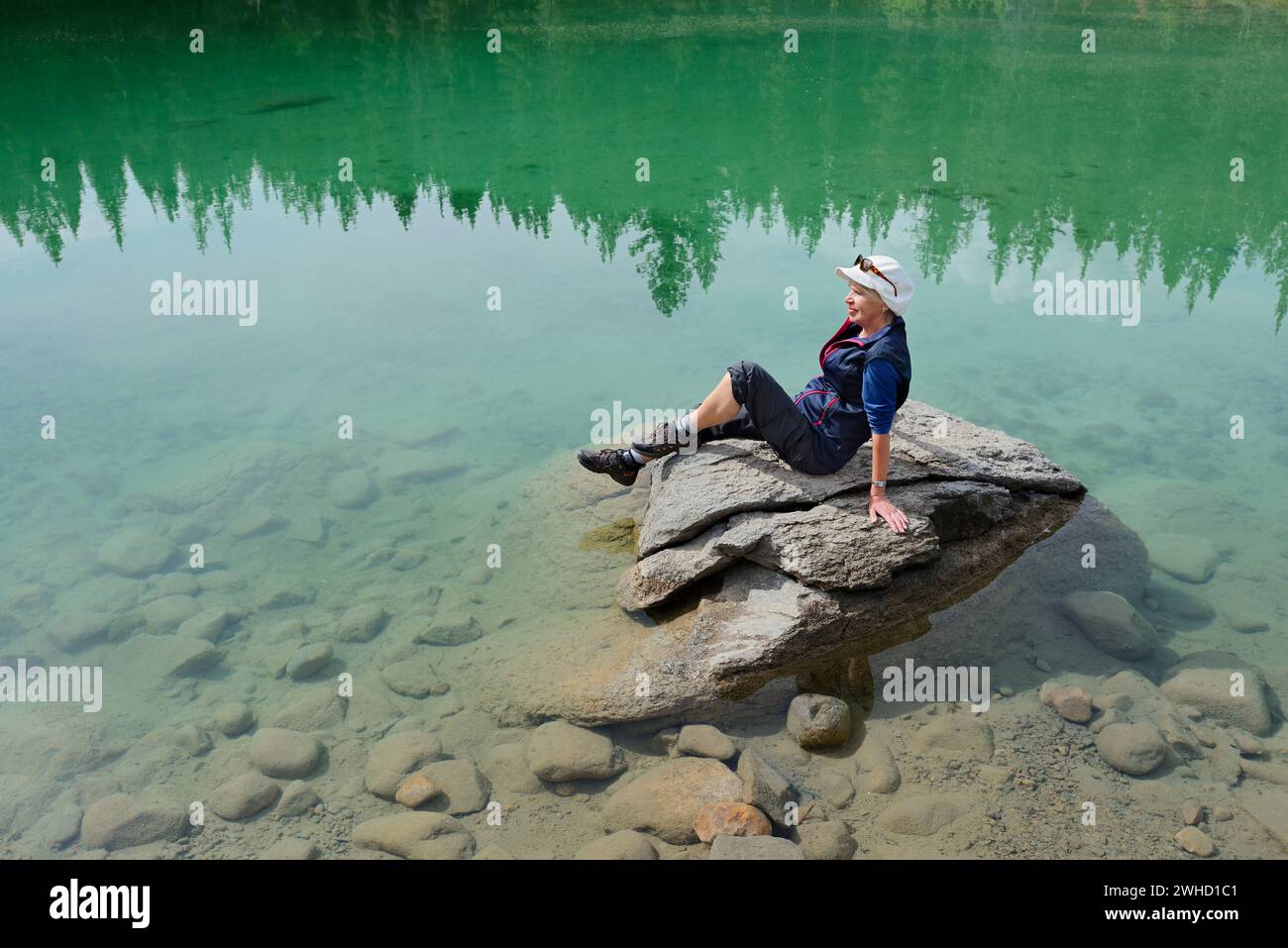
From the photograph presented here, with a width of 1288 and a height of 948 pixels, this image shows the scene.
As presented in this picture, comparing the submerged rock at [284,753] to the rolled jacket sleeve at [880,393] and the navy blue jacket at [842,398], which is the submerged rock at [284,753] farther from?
the rolled jacket sleeve at [880,393]

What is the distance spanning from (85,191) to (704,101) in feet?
48.0

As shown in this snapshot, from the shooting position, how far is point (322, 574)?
8.70m

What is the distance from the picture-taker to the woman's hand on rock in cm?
719

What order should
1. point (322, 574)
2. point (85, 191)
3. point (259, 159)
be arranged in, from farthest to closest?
point (259, 159), point (85, 191), point (322, 574)

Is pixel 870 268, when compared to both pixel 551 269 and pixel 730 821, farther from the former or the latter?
pixel 551 269

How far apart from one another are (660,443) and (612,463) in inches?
21.0

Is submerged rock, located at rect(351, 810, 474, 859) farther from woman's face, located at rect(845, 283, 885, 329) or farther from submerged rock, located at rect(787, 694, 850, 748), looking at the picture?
woman's face, located at rect(845, 283, 885, 329)

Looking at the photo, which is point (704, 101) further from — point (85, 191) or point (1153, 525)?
point (1153, 525)

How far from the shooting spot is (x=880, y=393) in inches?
279

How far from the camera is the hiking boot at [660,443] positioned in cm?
841

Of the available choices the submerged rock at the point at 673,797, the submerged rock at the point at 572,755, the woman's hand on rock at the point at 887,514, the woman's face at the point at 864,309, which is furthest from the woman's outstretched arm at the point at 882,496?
the submerged rock at the point at 572,755

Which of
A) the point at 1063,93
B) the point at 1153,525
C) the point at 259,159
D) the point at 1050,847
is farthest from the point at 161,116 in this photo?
the point at 1050,847

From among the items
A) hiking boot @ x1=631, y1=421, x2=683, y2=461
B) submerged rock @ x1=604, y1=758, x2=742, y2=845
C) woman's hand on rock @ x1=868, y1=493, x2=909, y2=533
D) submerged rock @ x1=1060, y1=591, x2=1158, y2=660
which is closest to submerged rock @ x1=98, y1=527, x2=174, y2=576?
hiking boot @ x1=631, y1=421, x2=683, y2=461

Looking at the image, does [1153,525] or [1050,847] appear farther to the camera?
[1153,525]
